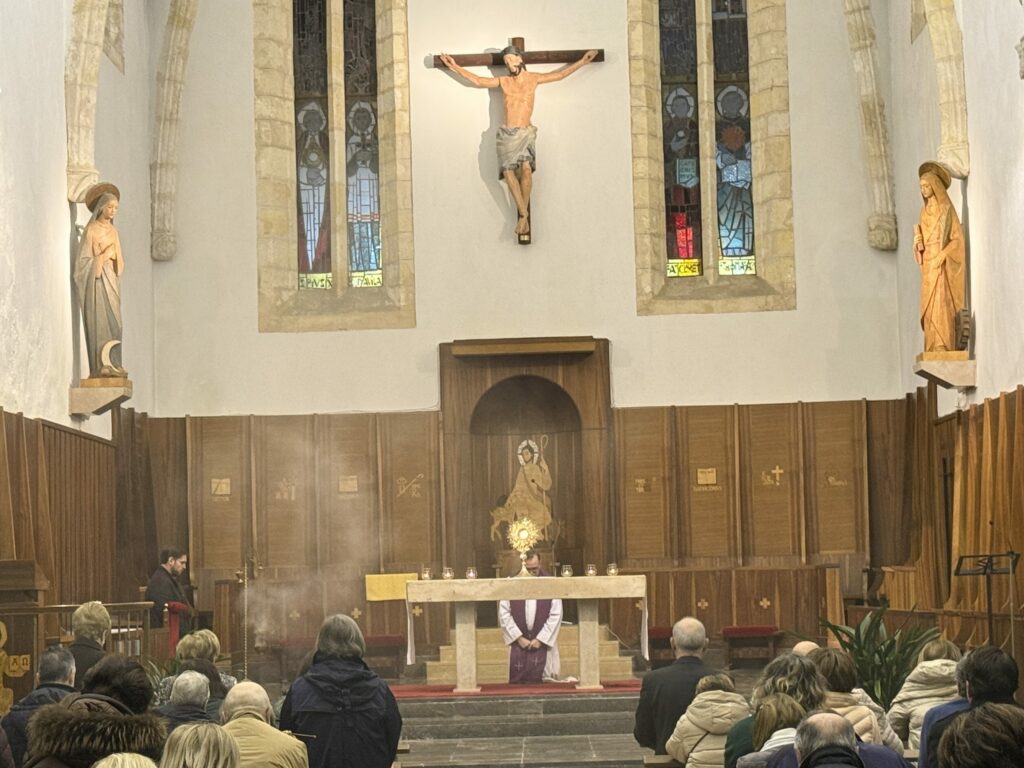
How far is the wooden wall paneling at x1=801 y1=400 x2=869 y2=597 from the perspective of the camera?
1797cm

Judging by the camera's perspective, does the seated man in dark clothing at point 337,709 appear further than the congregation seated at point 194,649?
No

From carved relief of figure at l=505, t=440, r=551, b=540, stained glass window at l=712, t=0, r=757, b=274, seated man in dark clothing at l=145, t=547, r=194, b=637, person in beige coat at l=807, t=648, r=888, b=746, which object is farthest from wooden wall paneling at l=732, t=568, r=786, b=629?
person in beige coat at l=807, t=648, r=888, b=746

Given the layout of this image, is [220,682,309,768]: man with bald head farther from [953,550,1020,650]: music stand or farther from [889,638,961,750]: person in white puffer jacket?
[953,550,1020,650]: music stand

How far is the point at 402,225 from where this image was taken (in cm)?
1872

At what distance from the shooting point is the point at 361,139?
63.3 ft

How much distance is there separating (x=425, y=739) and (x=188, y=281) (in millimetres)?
7261

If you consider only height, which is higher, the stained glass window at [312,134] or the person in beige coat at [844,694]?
the stained glass window at [312,134]

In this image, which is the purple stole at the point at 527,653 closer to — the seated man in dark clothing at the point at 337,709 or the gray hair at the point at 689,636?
the gray hair at the point at 689,636

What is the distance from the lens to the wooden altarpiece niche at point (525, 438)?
717 inches

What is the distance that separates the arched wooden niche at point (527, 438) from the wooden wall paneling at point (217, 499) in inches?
97.6

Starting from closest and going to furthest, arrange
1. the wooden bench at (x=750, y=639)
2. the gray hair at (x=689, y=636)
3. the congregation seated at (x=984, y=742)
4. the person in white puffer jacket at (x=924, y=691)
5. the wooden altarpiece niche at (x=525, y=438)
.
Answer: the congregation seated at (x=984, y=742)
the person in white puffer jacket at (x=924, y=691)
the gray hair at (x=689, y=636)
the wooden bench at (x=750, y=639)
the wooden altarpiece niche at (x=525, y=438)

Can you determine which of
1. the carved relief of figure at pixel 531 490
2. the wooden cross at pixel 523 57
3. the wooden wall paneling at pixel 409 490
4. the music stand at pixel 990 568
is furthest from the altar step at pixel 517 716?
the wooden cross at pixel 523 57

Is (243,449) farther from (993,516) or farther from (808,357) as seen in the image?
(993,516)

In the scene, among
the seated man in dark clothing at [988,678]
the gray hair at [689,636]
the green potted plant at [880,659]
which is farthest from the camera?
the green potted plant at [880,659]
